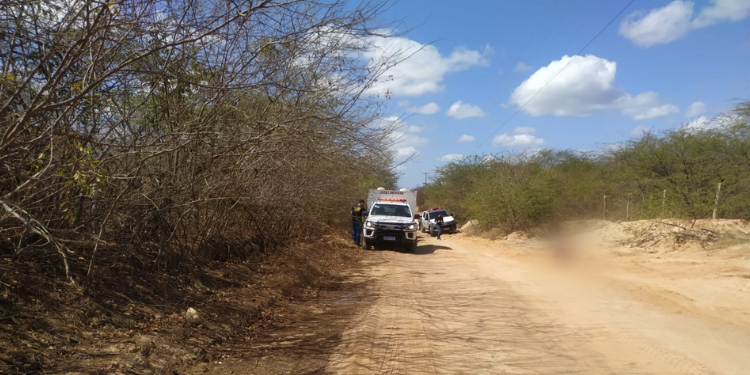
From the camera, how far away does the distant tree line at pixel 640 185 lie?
637 inches

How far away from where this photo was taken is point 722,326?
22.5 feet

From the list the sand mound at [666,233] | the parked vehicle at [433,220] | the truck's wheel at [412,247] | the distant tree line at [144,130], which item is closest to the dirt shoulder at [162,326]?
the distant tree line at [144,130]

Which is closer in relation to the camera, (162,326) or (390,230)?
(162,326)

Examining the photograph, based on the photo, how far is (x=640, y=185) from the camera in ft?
65.9

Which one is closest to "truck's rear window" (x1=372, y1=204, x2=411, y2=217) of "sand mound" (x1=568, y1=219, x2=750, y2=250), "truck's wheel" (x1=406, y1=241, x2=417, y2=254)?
"truck's wheel" (x1=406, y1=241, x2=417, y2=254)

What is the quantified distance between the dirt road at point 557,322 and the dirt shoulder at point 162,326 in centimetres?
69

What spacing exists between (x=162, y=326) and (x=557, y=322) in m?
5.11

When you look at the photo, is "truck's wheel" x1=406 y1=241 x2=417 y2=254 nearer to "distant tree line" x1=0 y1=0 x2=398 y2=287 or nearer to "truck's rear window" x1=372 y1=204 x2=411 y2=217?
"truck's rear window" x1=372 y1=204 x2=411 y2=217

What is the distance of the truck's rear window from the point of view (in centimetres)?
1956

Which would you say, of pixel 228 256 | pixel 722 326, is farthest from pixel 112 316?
pixel 722 326

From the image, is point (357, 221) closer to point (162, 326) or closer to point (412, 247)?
point (412, 247)

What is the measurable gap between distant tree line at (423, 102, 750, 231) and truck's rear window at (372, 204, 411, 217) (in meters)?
7.15

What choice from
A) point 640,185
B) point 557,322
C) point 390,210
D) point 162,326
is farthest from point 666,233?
point 162,326

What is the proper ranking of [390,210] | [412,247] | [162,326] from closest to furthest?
[162,326] < [412,247] < [390,210]
